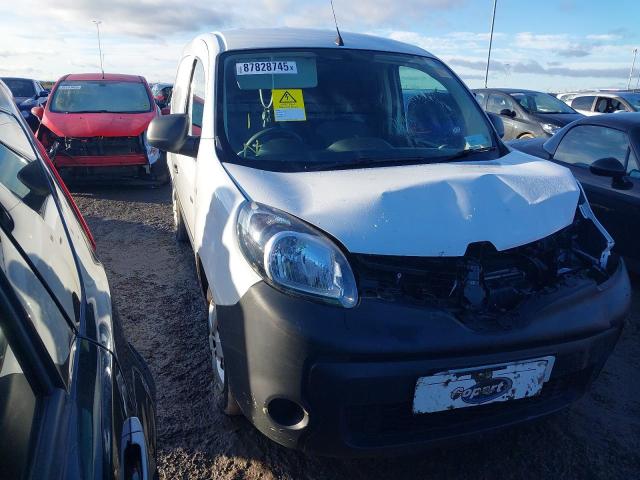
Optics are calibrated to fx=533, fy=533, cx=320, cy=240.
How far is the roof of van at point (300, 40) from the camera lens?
3.07 metres

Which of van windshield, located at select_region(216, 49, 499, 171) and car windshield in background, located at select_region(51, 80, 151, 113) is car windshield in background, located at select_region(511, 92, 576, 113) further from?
van windshield, located at select_region(216, 49, 499, 171)

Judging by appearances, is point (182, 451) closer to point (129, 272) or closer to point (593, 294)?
point (593, 294)

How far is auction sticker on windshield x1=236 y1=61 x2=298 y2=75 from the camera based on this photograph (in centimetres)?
290

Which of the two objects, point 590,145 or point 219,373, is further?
point 590,145

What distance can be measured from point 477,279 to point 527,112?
31.2 ft

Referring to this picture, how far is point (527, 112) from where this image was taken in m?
10.4

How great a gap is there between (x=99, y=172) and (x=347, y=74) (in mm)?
4954

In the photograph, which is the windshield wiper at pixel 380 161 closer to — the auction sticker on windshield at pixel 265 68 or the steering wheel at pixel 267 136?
the steering wheel at pixel 267 136

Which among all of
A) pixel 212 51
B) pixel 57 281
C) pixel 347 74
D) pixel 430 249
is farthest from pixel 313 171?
pixel 57 281

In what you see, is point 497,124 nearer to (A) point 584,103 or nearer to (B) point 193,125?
(B) point 193,125

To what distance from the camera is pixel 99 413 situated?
3.83ft

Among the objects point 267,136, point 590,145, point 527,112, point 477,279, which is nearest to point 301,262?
point 477,279

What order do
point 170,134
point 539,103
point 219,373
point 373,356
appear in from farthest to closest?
point 539,103 < point 170,134 < point 219,373 < point 373,356

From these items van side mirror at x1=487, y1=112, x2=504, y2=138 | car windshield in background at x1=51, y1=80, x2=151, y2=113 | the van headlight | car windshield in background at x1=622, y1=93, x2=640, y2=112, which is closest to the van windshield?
van side mirror at x1=487, y1=112, x2=504, y2=138
